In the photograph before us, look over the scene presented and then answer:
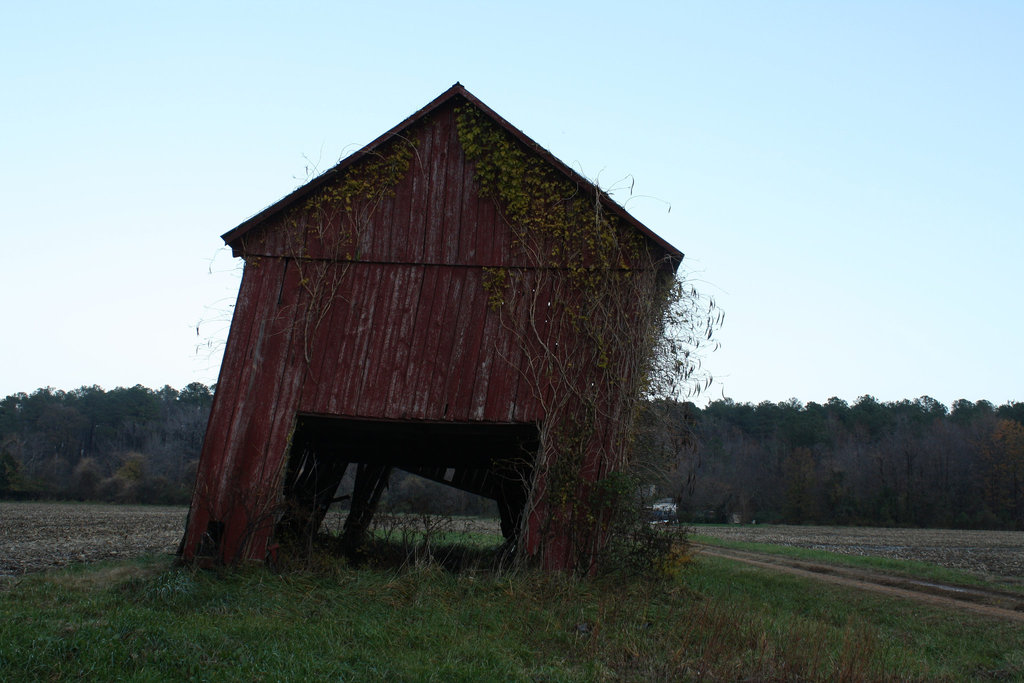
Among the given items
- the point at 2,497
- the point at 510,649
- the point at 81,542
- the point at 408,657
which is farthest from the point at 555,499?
the point at 2,497

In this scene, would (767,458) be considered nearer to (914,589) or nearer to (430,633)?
(914,589)

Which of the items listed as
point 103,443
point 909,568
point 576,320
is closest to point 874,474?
point 909,568

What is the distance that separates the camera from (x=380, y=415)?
10.9 meters

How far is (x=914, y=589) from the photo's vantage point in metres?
16.7

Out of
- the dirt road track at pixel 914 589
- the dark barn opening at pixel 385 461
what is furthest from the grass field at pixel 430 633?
the dirt road track at pixel 914 589

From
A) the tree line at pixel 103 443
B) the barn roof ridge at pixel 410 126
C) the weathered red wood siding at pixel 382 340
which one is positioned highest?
the barn roof ridge at pixel 410 126

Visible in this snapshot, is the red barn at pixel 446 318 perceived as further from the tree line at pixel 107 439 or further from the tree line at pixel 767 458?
the tree line at pixel 107 439

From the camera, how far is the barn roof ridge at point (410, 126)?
37.4 feet

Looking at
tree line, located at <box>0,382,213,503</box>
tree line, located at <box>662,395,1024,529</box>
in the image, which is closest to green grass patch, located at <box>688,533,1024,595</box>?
tree line, located at <box>662,395,1024,529</box>

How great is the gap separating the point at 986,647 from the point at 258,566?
9261 mm

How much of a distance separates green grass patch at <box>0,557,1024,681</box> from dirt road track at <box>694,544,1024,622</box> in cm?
300

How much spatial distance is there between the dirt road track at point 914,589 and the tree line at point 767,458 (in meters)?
16.7

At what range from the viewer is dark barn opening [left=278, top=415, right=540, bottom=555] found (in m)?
11.5

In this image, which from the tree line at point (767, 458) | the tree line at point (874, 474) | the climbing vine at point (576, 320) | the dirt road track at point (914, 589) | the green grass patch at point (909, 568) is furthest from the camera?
the tree line at point (874, 474)
